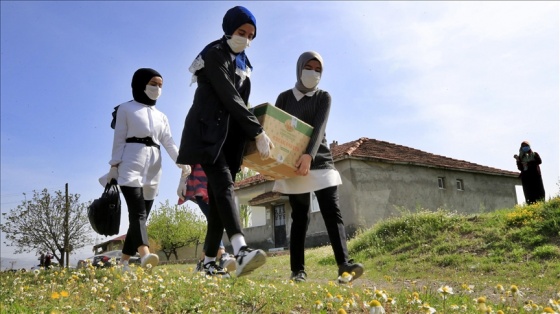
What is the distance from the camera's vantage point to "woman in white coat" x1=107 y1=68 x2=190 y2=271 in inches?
232

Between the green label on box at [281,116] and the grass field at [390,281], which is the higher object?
the green label on box at [281,116]

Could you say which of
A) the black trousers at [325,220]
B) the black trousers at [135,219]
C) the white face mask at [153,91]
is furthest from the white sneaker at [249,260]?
the white face mask at [153,91]

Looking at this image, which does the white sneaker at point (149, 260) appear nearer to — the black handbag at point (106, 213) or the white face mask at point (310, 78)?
the black handbag at point (106, 213)

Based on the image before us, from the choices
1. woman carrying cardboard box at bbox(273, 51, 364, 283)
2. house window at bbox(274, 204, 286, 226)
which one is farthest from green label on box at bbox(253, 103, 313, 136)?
house window at bbox(274, 204, 286, 226)

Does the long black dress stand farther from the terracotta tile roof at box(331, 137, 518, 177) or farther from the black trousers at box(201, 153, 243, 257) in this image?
the black trousers at box(201, 153, 243, 257)

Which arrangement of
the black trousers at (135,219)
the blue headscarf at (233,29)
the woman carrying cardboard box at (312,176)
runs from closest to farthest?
the blue headscarf at (233,29) < the woman carrying cardboard box at (312,176) < the black trousers at (135,219)

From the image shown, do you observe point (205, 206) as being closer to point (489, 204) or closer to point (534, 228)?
point (534, 228)

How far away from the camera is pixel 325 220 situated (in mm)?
5398

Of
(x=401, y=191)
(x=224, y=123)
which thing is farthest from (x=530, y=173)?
(x=224, y=123)

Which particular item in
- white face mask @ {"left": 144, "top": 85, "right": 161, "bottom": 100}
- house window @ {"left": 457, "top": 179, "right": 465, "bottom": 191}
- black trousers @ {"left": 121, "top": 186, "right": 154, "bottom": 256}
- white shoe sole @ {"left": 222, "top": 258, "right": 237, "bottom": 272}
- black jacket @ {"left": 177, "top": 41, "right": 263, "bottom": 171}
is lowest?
white shoe sole @ {"left": 222, "top": 258, "right": 237, "bottom": 272}

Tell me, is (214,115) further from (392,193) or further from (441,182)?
(441,182)

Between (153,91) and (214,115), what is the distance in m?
2.24

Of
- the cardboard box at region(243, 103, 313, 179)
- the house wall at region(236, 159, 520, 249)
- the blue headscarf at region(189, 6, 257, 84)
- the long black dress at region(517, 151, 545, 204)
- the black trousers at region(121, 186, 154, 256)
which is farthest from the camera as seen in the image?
the house wall at region(236, 159, 520, 249)

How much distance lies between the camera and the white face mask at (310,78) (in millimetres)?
5613
